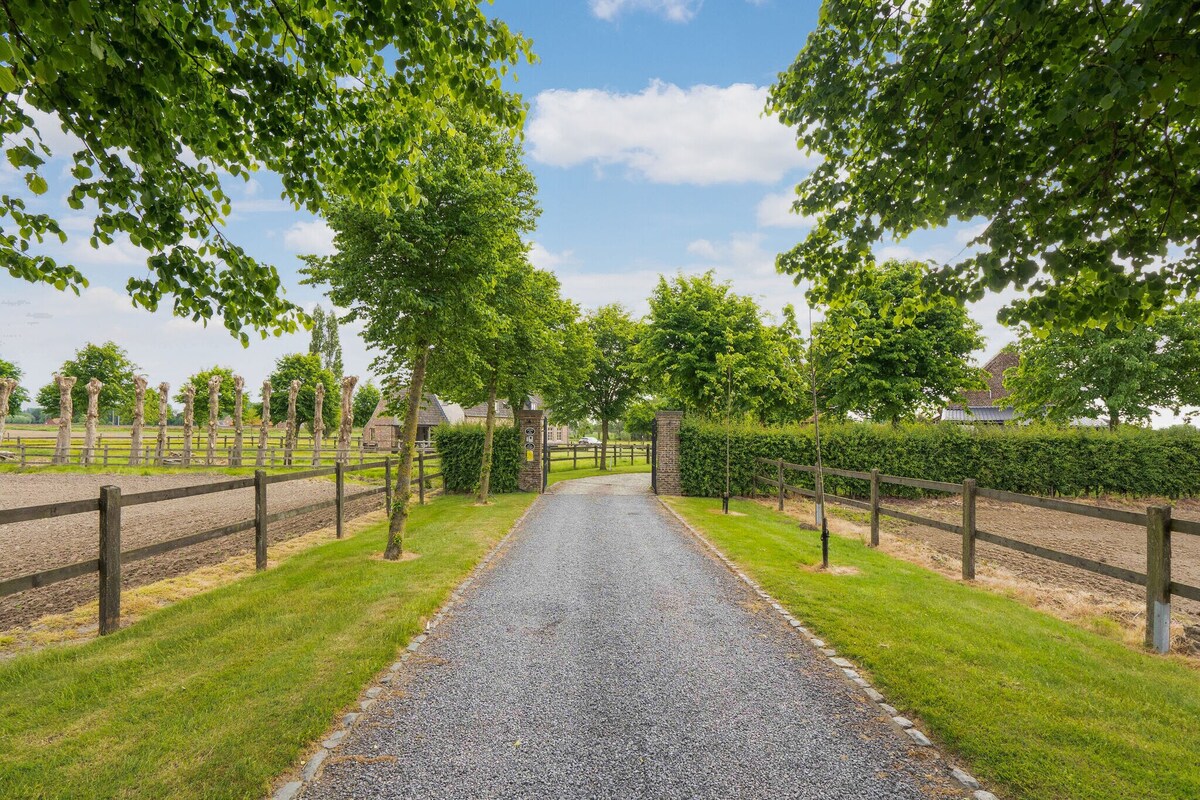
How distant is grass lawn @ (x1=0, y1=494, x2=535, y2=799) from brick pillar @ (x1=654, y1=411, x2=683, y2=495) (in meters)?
12.9

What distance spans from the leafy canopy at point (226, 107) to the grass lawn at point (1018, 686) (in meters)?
6.24

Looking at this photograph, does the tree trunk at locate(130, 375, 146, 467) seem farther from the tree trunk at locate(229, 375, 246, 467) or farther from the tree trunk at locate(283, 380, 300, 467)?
the tree trunk at locate(283, 380, 300, 467)

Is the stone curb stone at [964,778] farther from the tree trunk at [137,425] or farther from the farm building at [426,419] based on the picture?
the farm building at [426,419]

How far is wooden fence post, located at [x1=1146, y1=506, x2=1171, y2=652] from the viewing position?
518 cm

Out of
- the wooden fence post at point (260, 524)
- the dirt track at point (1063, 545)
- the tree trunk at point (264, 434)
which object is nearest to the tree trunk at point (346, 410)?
the tree trunk at point (264, 434)

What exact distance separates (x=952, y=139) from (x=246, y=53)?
5839mm

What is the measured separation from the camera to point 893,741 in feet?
11.7

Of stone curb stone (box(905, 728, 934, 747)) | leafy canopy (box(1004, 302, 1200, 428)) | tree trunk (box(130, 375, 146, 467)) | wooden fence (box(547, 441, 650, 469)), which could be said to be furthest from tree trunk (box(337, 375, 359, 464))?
leafy canopy (box(1004, 302, 1200, 428))

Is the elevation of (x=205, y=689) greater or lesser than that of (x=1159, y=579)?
lesser

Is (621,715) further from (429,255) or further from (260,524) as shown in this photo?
(429,255)

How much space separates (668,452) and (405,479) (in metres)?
11.5

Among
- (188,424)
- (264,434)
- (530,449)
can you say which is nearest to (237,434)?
(264,434)

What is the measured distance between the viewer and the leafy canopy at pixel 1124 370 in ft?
76.2

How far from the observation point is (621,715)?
3.89 meters
